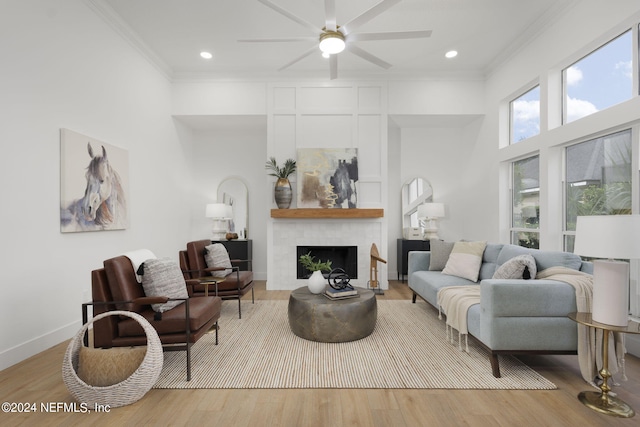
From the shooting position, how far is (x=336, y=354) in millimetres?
2699

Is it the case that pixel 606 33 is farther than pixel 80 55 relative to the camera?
No

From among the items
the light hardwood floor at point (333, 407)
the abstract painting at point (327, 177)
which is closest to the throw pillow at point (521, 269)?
the light hardwood floor at point (333, 407)

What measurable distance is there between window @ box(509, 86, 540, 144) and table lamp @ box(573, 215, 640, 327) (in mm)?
2838

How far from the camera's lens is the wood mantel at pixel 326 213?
16.6ft

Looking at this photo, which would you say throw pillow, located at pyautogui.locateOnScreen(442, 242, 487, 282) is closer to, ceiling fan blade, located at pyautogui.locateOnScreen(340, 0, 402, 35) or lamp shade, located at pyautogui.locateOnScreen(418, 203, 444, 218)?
lamp shade, located at pyautogui.locateOnScreen(418, 203, 444, 218)

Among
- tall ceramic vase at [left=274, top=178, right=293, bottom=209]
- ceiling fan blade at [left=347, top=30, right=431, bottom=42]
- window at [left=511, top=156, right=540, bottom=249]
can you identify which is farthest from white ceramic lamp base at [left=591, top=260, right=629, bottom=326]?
tall ceramic vase at [left=274, top=178, right=293, bottom=209]

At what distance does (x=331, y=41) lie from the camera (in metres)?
3.07

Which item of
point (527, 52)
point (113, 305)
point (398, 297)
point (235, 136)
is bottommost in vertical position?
point (398, 297)

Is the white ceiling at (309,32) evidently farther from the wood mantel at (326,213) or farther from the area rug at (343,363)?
the area rug at (343,363)

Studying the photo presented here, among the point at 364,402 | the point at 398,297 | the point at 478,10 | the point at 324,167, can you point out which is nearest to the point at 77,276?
the point at 364,402

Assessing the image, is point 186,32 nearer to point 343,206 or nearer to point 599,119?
point 343,206

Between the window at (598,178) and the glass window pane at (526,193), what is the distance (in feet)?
1.69

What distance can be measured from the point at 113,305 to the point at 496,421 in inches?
105

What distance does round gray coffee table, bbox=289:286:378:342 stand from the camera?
2.90 meters
